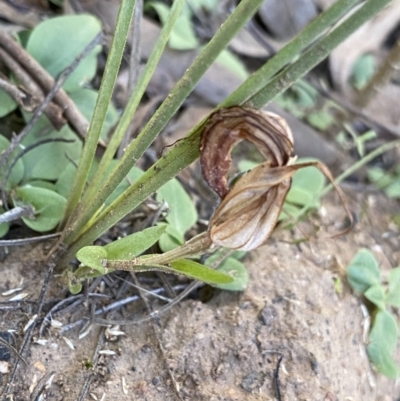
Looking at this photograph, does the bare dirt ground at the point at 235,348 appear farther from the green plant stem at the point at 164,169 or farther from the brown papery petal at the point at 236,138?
the brown papery petal at the point at 236,138

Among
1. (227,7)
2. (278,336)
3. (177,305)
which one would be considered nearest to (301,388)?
(278,336)

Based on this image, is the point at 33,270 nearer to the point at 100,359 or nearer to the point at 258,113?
the point at 100,359

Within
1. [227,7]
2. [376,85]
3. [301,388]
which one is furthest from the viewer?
[227,7]

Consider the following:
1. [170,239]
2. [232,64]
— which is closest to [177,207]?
[170,239]

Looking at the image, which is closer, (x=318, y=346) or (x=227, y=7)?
(x=318, y=346)

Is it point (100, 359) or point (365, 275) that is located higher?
point (365, 275)

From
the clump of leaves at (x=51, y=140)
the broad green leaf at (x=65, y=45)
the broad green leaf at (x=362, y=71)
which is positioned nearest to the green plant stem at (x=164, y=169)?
the clump of leaves at (x=51, y=140)

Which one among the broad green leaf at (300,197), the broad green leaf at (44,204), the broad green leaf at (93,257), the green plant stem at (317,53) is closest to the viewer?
the green plant stem at (317,53)
